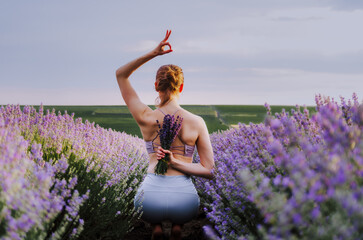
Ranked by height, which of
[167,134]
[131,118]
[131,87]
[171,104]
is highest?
[131,118]

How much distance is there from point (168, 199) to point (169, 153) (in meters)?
0.39

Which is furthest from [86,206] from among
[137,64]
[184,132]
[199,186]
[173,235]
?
[199,186]

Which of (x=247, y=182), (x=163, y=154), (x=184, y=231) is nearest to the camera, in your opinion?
(x=247, y=182)

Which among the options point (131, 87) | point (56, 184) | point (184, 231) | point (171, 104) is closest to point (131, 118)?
point (184, 231)

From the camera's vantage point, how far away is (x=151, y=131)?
3.22 m

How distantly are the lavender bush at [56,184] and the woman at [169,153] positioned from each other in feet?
1.37

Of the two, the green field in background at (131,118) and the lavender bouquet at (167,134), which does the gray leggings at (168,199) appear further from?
the green field in background at (131,118)

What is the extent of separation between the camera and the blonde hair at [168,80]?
3130 mm

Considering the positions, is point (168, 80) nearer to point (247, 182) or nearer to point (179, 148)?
point (179, 148)

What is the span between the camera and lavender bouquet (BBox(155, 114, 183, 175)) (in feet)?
9.72

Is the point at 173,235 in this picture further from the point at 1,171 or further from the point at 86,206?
the point at 1,171

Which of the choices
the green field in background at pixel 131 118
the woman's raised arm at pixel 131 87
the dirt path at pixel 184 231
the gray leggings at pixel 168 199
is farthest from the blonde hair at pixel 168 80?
the green field in background at pixel 131 118

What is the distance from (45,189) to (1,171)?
0.80ft

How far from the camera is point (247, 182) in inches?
55.9
